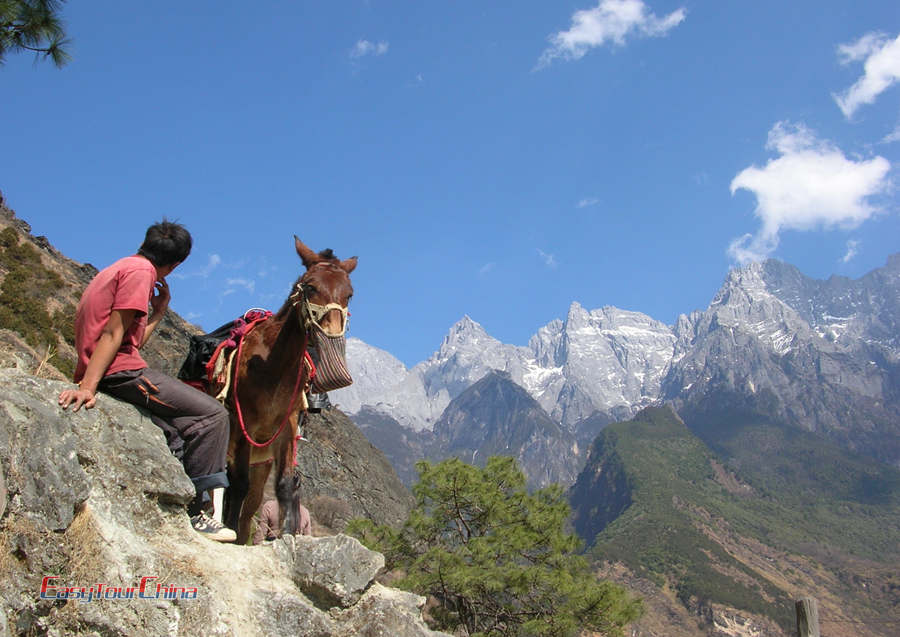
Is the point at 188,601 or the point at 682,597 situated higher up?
the point at 682,597

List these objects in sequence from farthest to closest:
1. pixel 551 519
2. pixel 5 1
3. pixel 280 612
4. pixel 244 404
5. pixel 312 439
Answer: pixel 312 439
pixel 551 519
pixel 5 1
pixel 244 404
pixel 280 612

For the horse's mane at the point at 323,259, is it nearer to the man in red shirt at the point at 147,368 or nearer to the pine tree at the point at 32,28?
the man in red shirt at the point at 147,368

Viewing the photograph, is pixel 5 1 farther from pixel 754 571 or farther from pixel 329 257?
pixel 754 571

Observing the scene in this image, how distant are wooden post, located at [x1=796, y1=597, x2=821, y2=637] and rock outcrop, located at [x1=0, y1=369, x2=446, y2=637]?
744 cm

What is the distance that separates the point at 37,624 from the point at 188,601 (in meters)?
0.83

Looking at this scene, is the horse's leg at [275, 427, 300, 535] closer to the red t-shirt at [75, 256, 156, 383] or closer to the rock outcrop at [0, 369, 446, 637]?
the rock outcrop at [0, 369, 446, 637]

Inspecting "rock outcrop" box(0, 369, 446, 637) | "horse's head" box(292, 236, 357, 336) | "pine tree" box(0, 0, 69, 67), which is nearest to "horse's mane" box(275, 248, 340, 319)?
"horse's head" box(292, 236, 357, 336)

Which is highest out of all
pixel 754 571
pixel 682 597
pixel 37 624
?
pixel 754 571

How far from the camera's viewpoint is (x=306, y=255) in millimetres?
6277

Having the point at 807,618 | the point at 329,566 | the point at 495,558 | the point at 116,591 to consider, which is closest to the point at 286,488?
the point at 329,566

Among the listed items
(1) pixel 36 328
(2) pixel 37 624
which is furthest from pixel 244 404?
(1) pixel 36 328

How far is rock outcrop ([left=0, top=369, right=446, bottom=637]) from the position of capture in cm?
395

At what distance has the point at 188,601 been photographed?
4.32 meters

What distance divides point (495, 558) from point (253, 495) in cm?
1051
